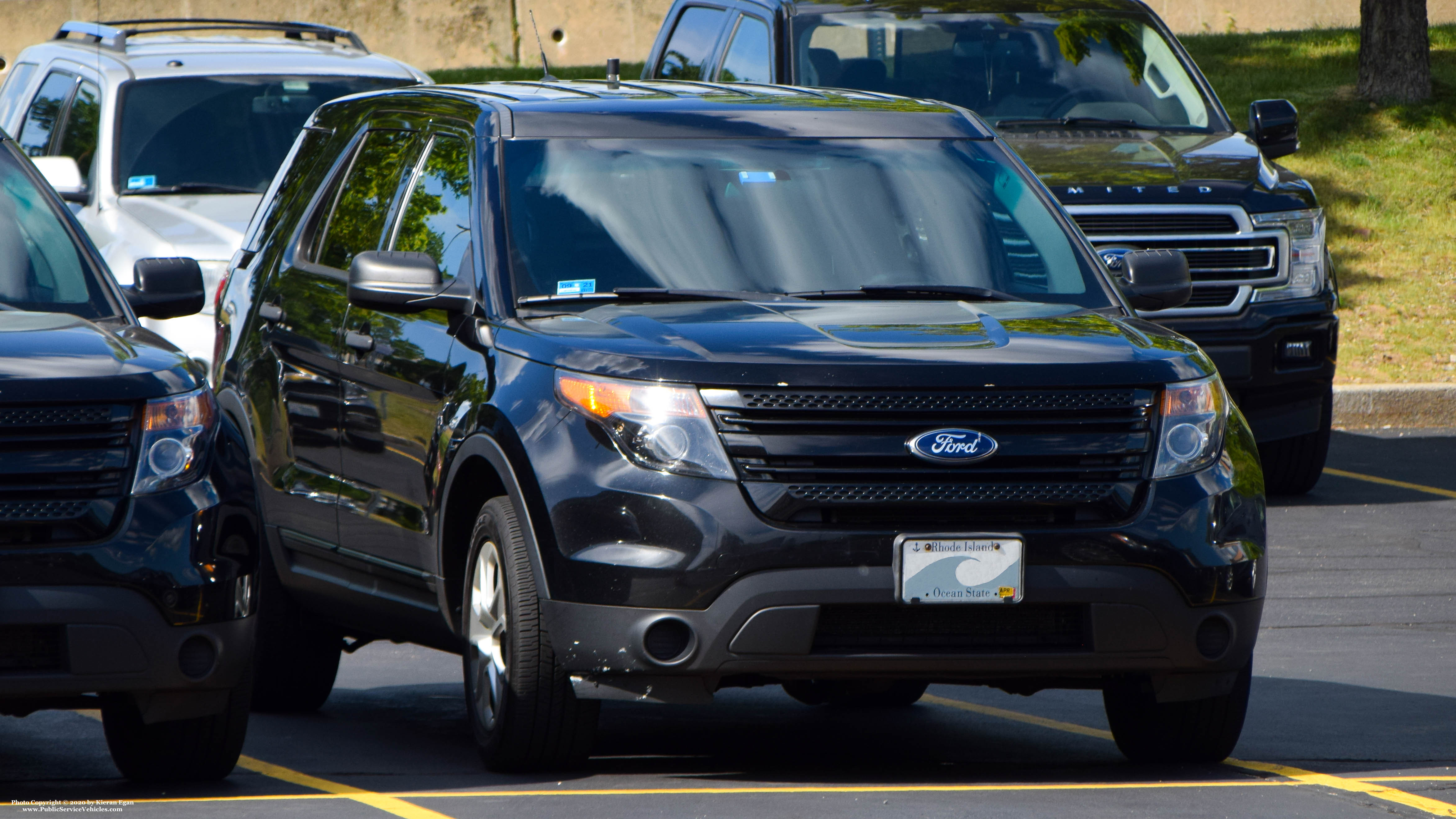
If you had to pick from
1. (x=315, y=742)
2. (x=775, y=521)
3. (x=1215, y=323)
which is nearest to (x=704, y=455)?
(x=775, y=521)

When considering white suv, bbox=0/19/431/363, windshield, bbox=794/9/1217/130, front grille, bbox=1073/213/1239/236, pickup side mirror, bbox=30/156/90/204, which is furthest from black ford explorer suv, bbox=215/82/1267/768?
white suv, bbox=0/19/431/363

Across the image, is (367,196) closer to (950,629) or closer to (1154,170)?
(950,629)

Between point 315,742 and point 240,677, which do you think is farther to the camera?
point 315,742

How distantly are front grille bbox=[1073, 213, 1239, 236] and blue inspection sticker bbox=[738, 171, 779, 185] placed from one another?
468 cm

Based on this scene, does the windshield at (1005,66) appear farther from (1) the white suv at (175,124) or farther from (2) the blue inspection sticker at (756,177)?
(2) the blue inspection sticker at (756,177)

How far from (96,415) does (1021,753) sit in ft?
8.80

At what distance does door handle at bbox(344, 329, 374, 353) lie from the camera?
7.13m

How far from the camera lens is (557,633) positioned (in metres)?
5.98

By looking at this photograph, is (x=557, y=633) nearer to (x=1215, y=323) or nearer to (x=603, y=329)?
(x=603, y=329)

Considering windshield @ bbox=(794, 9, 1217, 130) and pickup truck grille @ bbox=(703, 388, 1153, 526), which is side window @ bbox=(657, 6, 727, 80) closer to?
windshield @ bbox=(794, 9, 1217, 130)

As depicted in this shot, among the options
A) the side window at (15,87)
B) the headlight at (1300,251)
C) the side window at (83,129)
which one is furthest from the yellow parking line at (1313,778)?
the side window at (15,87)

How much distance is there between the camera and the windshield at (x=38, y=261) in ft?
22.3

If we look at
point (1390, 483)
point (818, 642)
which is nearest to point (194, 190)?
point (1390, 483)

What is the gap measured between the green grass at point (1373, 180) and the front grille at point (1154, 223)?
425 cm
